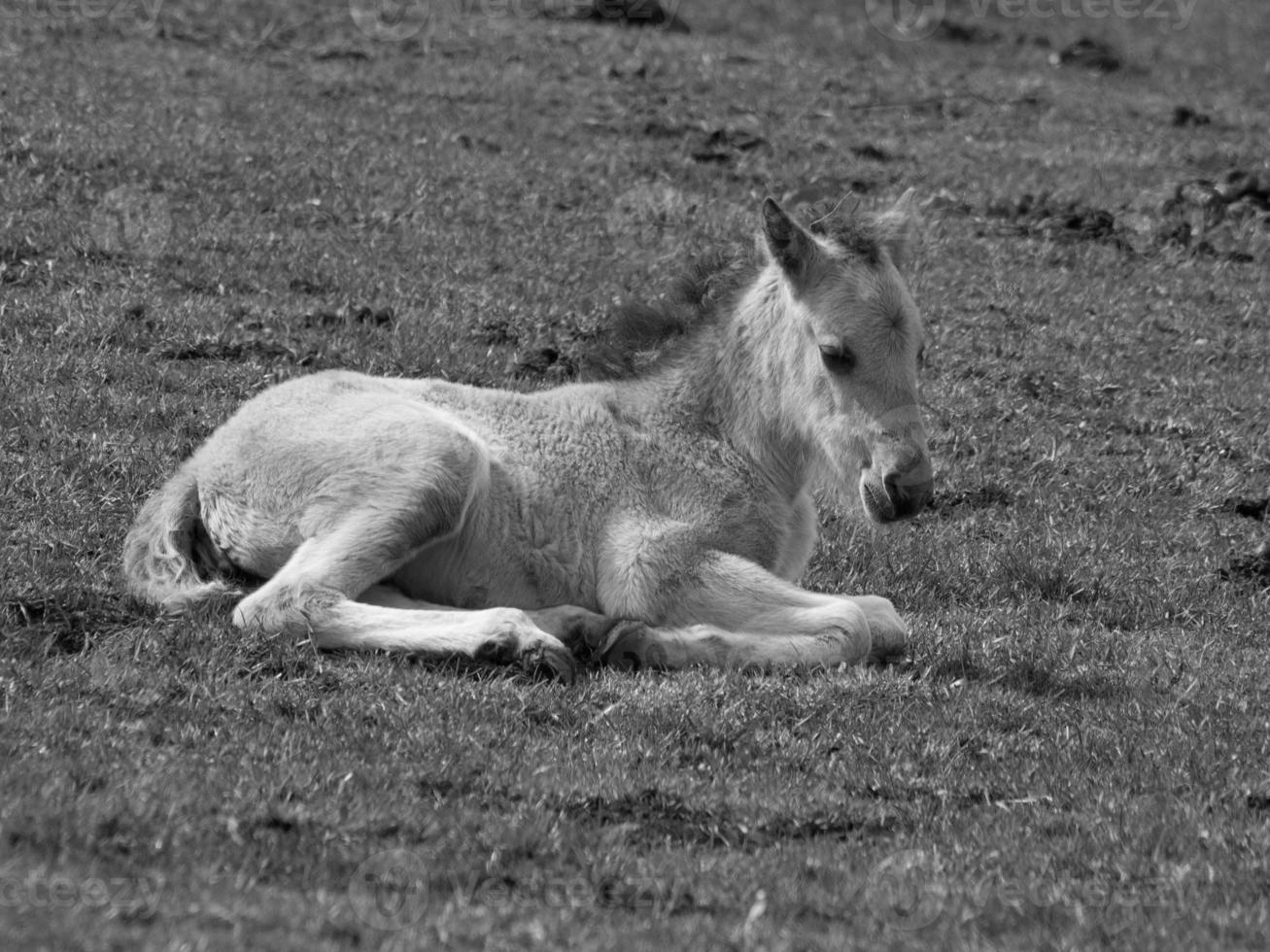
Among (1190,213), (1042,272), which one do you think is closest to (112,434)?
(1042,272)

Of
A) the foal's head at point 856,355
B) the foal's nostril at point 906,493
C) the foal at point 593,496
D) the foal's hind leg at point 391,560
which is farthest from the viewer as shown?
Result: the foal's head at point 856,355

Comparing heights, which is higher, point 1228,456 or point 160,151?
point 160,151

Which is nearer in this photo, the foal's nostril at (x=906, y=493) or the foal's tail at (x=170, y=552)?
the foal's tail at (x=170, y=552)

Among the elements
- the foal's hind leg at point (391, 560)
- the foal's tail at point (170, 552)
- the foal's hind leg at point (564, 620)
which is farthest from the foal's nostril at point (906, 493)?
the foal's tail at point (170, 552)

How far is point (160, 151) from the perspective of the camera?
16.4m

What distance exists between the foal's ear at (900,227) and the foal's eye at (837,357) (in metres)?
0.79

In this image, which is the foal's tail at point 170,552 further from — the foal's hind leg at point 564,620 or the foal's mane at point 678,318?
the foal's mane at point 678,318

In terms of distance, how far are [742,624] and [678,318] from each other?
7.34 ft

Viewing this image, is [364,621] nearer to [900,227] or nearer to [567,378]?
[900,227]

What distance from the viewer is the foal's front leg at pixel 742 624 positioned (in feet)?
27.1

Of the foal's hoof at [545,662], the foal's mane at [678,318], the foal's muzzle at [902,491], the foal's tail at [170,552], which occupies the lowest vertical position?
the foal's hoof at [545,662]

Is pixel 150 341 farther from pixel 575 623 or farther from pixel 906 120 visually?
pixel 906 120

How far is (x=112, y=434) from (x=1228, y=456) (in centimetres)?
840

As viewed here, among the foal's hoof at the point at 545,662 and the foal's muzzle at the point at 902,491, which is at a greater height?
the foal's muzzle at the point at 902,491
